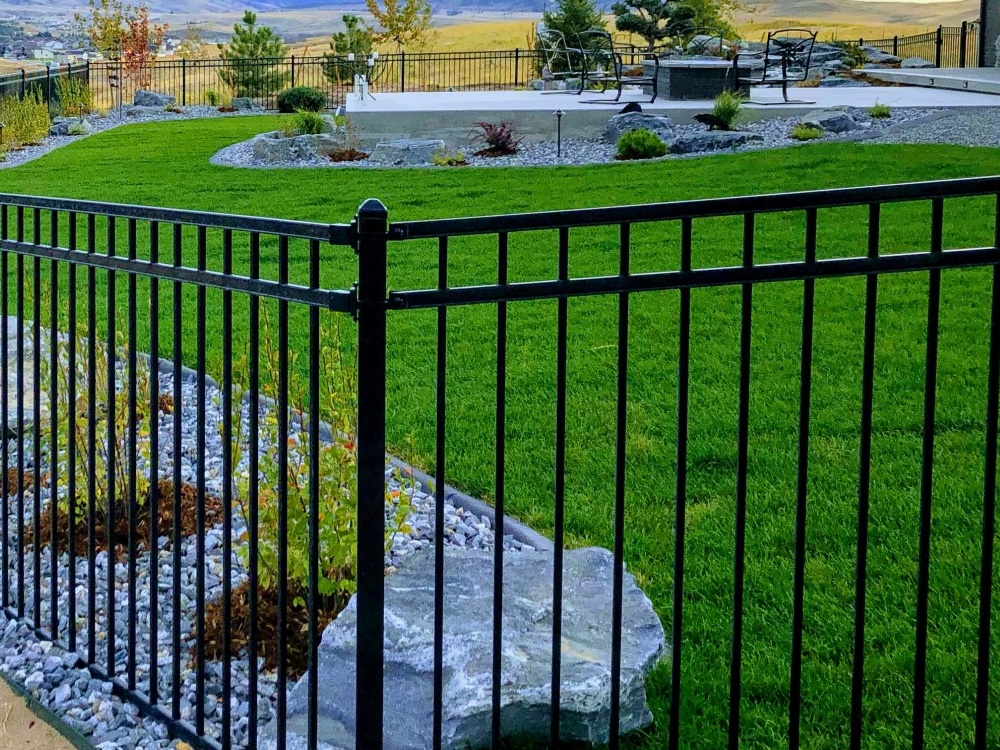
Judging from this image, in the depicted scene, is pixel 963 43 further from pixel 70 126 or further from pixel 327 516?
pixel 327 516

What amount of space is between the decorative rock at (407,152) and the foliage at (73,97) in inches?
509

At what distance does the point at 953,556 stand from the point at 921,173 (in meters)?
9.78

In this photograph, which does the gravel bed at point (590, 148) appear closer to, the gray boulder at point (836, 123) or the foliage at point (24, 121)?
the gray boulder at point (836, 123)

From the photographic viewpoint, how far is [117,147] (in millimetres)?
20828

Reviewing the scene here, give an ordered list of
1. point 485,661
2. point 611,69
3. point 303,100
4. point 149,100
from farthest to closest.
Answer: point 149,100 < point 611,69 < point 303,100 < point 485,661

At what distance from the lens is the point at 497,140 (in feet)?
58.3

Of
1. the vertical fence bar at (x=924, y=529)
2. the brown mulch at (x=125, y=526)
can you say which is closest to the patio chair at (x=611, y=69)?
the brown mulch at (x=125, y=526)

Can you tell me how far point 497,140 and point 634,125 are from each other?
2.06 meters

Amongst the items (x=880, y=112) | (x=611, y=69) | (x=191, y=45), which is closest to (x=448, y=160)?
(x=880, y=112)

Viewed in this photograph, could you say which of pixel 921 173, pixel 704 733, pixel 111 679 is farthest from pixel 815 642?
pixel 921 173

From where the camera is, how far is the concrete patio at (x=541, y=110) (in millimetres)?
18516

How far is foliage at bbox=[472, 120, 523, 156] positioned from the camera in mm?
17766

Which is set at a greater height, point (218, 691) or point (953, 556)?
point (953, 556)

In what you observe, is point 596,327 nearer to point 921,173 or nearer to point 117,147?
point 921,173
